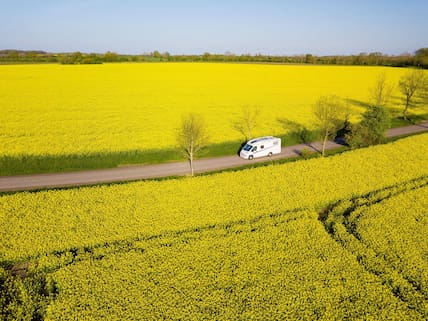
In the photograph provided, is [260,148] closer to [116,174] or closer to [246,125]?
[246,125]

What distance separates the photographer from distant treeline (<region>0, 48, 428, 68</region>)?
105 meters

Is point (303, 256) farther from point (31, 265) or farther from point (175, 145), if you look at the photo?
point (175, 145)

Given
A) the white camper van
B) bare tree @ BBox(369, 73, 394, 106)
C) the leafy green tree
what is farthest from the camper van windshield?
bare tree @ BBox(369, 73, 394, 106)

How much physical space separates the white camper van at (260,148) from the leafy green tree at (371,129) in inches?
344

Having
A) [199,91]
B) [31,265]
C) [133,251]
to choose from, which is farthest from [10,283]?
[199,91]

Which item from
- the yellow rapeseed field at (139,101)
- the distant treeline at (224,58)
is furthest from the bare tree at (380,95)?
the distant treeline at (224,58)

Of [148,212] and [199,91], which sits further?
[199,91]

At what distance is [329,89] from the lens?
6762cm

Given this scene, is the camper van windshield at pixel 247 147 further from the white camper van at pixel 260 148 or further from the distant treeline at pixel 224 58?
the distant treeline at pixel 224 58

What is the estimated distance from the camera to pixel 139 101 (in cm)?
5241

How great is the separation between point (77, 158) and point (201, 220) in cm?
1643

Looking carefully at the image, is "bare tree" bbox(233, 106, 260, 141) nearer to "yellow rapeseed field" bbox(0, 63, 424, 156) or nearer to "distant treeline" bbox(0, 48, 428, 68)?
"yellow rapeseed field" bbox(0, 63, 424, 156)

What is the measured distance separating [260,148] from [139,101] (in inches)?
1112

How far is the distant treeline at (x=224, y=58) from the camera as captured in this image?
345 ft
